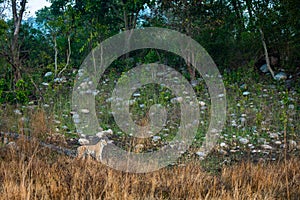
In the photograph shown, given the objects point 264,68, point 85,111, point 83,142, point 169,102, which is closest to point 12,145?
point 83,142

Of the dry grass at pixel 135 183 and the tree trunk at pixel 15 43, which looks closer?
the dry grass at pixel 135 183

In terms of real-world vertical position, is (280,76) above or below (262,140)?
above

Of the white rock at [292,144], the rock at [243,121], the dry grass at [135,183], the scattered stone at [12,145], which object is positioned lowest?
the dry grass at [135,183]

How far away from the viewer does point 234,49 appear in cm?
1001

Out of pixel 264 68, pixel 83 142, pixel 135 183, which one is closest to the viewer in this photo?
pixel 135 183

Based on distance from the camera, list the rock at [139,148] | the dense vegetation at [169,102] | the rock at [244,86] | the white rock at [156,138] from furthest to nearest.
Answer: the rock at [244,86] → the white rock at [156,138] → the rock at [139,148] → the dense vegetation at [169,102]

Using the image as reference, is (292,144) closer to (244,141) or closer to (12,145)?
(244,141)

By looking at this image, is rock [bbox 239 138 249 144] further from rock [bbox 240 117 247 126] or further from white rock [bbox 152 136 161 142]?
white rock [bbox 152 136 161 142]

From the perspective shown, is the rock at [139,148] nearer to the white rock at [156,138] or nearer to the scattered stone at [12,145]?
the white rock at [156,138]

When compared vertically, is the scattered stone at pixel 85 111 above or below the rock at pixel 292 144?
above

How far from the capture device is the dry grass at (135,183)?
9.90ft

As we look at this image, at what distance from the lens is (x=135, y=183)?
330 centimetres

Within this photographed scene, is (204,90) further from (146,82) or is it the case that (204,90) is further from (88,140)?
(88,140)

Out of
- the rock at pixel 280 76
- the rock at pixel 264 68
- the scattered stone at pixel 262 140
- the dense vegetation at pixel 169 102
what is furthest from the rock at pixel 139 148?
the rock at pixel 264 68
